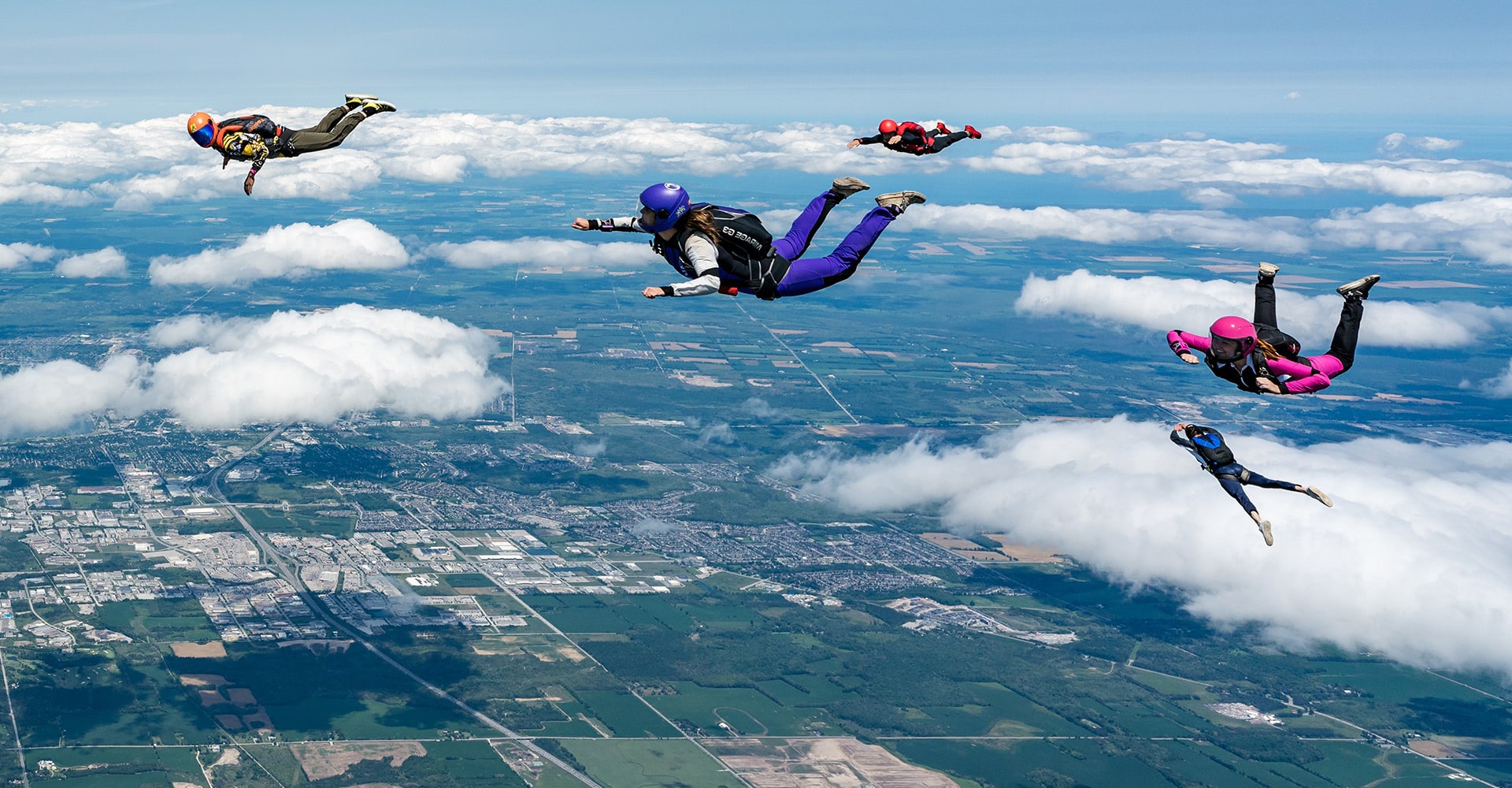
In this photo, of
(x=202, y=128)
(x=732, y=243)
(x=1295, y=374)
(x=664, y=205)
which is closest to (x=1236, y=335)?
(x=1295, y=374)

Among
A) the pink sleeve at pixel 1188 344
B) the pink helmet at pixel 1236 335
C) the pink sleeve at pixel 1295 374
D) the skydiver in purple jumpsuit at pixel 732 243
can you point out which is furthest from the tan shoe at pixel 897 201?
the pink sleeve at pixel 1295 374

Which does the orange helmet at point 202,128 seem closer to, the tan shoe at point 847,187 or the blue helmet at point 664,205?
the blue helmet at point 664,205

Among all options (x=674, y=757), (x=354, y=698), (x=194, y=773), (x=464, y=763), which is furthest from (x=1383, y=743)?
(x=194, y=773)

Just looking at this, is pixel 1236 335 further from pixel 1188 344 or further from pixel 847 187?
pixel 847 187

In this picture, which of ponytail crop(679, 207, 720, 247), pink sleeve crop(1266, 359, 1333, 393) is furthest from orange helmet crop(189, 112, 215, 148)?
pink sleeve crop(1266, 359, 1333, 393)

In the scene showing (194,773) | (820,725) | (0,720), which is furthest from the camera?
(820,725)

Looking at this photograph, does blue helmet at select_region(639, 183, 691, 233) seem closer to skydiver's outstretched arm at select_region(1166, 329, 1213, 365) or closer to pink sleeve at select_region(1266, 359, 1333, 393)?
skydiver's outstretched arm at select_region(1166, 329, 1213, 365)

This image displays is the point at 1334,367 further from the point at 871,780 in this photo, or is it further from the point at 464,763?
the point at 464,763

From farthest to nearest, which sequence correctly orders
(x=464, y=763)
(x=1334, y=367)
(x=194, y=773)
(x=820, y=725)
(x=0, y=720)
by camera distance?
(x=820, y=725), (x=0, y=720), (x=464, y=763), (x=194, y=773), (x=1334, y=367)

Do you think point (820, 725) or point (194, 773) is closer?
point (194, 773)
